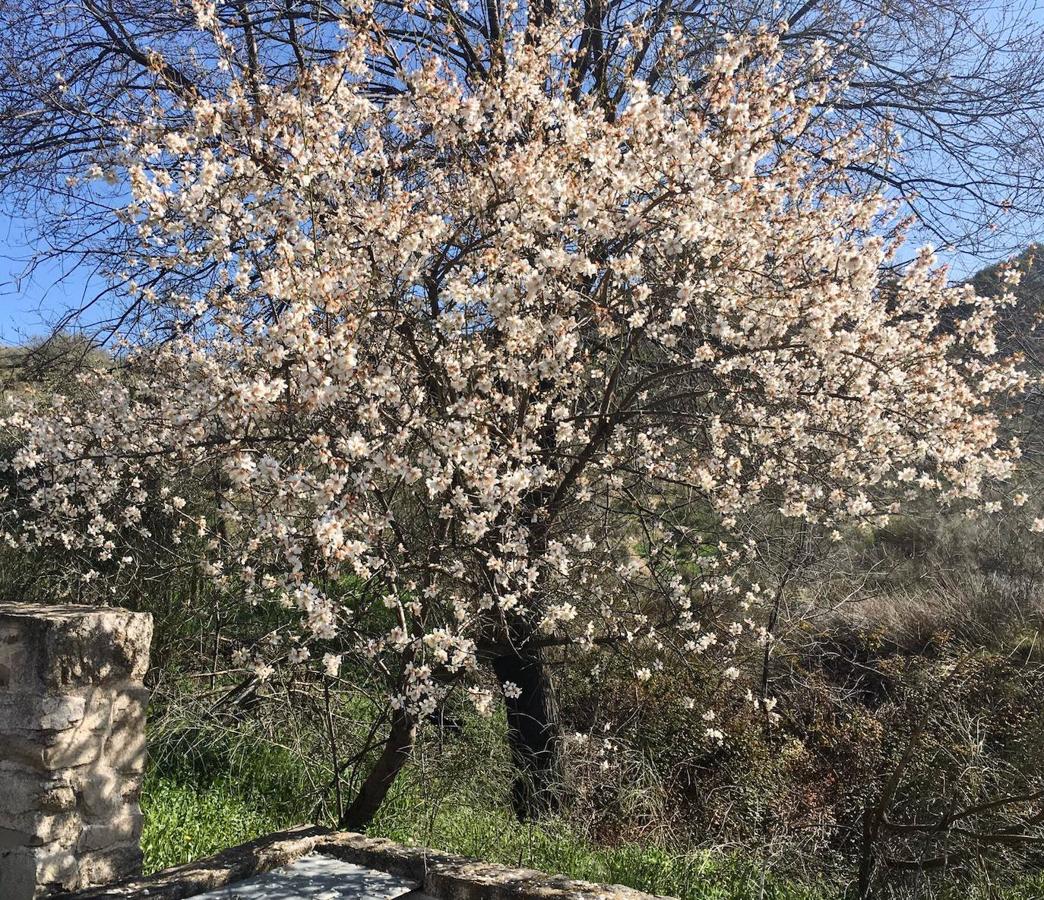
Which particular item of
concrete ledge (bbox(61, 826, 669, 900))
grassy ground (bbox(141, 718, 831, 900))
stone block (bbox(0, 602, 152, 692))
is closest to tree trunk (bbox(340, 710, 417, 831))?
grassy ground (bbox(141, 718, 831, 900))

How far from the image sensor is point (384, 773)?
420 centimetres

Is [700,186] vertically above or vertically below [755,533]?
above

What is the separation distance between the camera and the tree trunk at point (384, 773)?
13.6ft

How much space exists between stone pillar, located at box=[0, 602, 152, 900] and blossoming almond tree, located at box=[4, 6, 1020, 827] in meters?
0.72

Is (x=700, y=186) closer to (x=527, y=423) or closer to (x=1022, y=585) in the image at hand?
(x=527, y=423)

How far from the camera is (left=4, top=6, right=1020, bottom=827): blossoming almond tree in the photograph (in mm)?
3475

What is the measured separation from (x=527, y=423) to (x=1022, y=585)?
6269 mm

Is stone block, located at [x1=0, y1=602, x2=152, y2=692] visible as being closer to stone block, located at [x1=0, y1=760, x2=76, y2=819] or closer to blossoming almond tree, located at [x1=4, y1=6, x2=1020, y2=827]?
stone block, located at [x1=0, y1=760, x2=76, y2=819]

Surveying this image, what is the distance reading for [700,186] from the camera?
11.3ft

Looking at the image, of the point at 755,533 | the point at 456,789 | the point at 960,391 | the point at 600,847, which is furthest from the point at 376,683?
the point at 960,391

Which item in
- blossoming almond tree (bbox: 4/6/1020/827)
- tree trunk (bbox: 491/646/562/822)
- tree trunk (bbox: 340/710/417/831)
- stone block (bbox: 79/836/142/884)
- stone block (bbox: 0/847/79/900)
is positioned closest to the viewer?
stone block (bbox: 0/847/79/900)

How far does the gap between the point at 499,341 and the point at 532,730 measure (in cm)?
271

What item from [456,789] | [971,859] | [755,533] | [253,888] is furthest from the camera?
[755,533]

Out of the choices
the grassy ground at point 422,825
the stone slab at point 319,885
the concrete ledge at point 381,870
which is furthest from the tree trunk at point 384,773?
the stone slab at point 319,885
